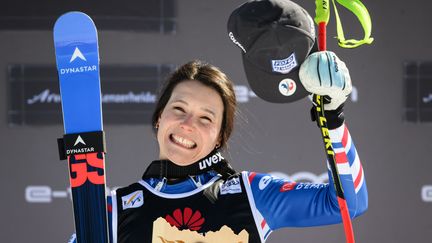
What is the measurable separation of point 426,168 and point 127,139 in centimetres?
178

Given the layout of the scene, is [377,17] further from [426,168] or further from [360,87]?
[426,168]

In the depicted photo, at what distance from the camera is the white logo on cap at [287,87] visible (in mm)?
2307

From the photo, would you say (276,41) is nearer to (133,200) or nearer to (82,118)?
(133,200)

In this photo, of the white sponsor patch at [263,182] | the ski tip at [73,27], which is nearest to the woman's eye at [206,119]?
the white sponsor patch at [263,182]

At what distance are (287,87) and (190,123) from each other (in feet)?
1.12

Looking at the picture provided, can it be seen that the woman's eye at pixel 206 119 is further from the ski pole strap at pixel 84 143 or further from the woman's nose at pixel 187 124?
the ski pole strap at pixel 84 143

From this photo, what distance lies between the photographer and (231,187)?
2.52 metres

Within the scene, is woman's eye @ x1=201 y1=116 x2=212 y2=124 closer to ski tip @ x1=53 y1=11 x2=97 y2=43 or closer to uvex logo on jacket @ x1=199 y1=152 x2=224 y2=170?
uvex logo on jacket @ x1=199 y1=152 x2=224 y2=170

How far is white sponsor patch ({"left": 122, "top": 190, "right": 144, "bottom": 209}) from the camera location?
2525 mm

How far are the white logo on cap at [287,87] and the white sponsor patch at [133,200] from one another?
1.81 feet

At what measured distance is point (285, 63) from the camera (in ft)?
7.50

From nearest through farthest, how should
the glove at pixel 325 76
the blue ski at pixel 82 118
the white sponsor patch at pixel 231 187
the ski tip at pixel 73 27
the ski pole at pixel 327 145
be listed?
the glove at pixel 325 76, the ski pole at pixel 327 145, the white sponsor patch at pixel 231 187, the blue ski at pixel 82 118, the ski tip at pixel 73 27

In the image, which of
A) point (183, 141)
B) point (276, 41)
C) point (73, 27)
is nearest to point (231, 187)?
point (183, 141)

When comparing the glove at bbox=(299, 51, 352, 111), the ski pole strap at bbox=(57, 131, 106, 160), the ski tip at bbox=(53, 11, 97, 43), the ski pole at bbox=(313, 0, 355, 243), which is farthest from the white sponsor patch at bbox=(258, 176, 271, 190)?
the ski tip at bbox=(53, 11, 97, 43)
